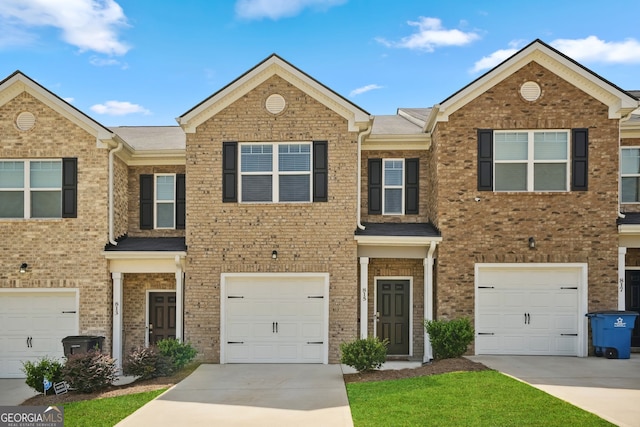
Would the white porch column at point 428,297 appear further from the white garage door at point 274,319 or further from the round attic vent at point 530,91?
the round attic vent at point 530,91

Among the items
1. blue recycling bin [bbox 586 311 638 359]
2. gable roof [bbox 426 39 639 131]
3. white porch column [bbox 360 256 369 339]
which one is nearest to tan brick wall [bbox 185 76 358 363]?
white porch column [bbox 360 256 369 339]

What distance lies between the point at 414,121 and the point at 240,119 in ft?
19.7

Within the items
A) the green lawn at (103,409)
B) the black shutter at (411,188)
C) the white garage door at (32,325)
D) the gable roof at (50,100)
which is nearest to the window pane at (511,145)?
the black shutter at (411,188)

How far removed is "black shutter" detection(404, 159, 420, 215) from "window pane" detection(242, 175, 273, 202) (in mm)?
3839

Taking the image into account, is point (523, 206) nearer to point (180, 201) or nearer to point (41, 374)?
point (180, 201)

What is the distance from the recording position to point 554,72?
43.2ft

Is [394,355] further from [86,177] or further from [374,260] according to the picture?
[86,177]

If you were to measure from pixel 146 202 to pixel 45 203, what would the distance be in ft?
8.30

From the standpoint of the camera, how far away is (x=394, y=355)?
14.4 metres

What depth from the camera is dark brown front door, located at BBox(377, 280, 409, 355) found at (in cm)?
1444

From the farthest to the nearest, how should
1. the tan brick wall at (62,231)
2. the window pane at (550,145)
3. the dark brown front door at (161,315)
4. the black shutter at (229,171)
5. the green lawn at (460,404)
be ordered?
the dark brown front door at (161,315), the tan brick wall at (62,231), the black shutter at (229,171), the window pane at (550,145), the green lawn at (460,404)

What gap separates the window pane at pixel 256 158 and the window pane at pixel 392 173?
10.9ft

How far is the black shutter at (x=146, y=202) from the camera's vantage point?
15.0m

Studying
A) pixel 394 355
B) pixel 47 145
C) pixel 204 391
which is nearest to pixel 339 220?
pixel 394 355
